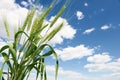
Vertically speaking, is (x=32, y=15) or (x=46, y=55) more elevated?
(x=32, y=15)

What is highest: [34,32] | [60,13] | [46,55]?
[60,13]

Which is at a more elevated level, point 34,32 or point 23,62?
point 34,32

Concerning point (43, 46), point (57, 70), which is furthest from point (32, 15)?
point (57, 70)

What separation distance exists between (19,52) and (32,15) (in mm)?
389

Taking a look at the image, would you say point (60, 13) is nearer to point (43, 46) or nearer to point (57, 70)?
point (43, 46)

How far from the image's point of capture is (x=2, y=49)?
6.58 feet

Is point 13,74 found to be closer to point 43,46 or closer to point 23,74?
point 23,74

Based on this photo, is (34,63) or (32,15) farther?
(32,15)

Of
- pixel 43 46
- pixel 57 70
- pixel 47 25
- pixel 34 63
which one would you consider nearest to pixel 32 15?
pixel 47 25

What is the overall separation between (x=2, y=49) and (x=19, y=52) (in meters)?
0.17

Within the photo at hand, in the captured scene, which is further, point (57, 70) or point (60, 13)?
point (60, 13)

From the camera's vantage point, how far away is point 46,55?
82.4 inches

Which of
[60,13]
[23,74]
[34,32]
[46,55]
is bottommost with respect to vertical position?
[23,74]

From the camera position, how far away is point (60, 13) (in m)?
2.07
